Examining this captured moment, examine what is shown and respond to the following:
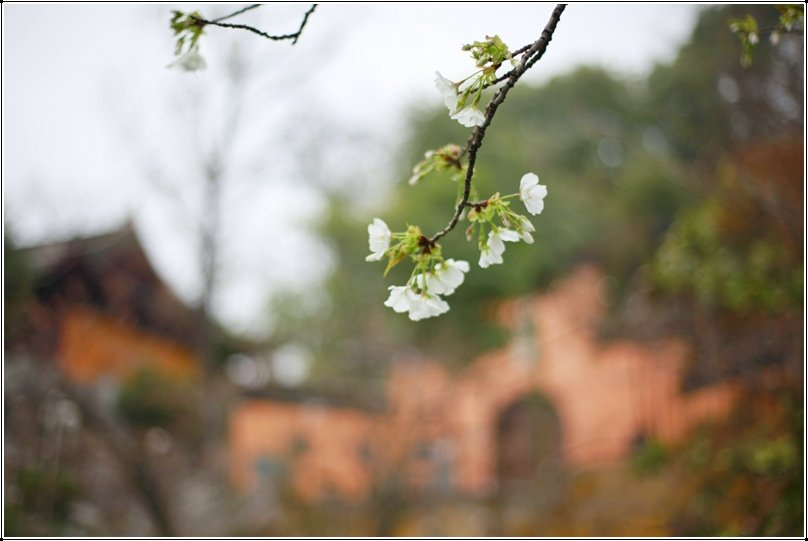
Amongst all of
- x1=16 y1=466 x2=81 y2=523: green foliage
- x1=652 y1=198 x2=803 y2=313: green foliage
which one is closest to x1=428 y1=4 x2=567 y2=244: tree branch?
x1=652 y1=198 x2=803 y2=313: green foliage

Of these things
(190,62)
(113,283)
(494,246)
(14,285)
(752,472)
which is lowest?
(752,472)

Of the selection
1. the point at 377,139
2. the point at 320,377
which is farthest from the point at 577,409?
the point at 377,139

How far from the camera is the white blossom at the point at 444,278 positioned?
1263 millimetres

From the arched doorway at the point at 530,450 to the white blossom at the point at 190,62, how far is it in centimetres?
737

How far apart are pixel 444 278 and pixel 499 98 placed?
34 centimetres

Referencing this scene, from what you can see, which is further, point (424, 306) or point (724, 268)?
point (724, 268)

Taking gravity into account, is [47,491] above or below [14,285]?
below

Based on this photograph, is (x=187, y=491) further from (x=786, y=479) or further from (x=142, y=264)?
(x=786, y=479)

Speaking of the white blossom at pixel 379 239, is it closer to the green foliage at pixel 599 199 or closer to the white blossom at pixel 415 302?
the white blossom at pixel 415 302

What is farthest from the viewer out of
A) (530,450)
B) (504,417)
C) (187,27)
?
(504,417)

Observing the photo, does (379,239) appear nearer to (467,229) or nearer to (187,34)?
(467,229)

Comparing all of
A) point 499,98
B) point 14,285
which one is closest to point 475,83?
point 499,98

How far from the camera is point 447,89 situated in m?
1.19

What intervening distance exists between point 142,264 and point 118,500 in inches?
130
